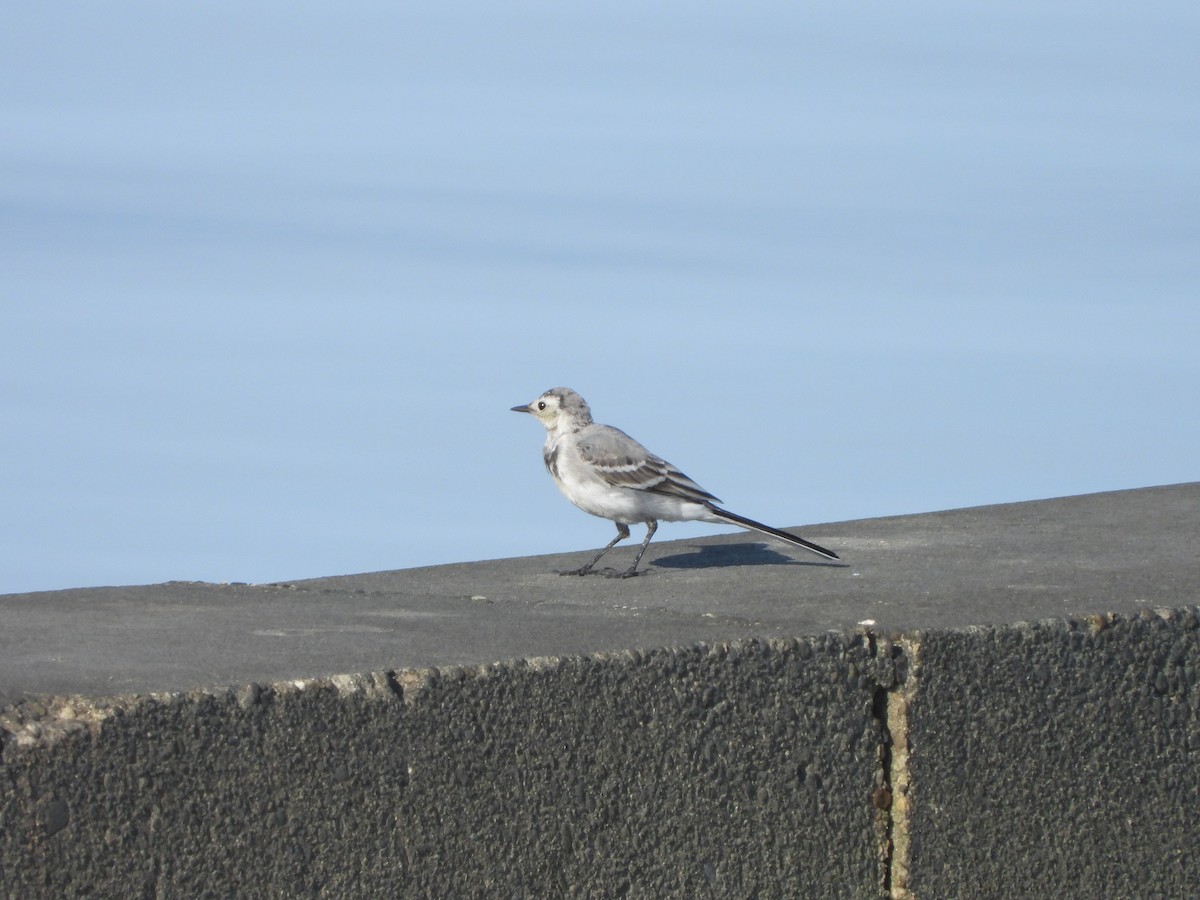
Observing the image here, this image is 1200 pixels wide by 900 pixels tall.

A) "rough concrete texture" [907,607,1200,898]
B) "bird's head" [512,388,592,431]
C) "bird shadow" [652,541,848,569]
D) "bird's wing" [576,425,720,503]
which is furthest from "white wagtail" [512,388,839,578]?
"rough concrete texture" [907,607,1200,898]

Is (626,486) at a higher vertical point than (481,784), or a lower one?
higher

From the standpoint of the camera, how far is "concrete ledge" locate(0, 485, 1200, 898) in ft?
12.3

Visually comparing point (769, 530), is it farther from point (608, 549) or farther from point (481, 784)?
point (481, 784)

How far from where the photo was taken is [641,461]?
25.6ft

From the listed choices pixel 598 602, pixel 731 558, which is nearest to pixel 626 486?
pixel 731 558

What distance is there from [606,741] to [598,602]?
141 centimetres

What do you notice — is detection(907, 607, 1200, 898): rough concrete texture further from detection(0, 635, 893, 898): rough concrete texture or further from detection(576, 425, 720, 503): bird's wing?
detection(576, 425, 720, 503): bird's wing

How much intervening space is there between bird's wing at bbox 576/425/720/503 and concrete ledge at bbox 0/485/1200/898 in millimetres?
1785

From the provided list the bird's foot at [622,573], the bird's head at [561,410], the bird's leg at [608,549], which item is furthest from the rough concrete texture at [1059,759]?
the bird's head at [561,410]

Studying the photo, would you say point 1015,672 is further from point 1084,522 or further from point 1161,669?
point 1084,522

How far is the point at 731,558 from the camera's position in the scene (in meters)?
7.31

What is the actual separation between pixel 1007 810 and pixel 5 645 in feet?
9.31

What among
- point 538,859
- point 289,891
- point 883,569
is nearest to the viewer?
point 289,891

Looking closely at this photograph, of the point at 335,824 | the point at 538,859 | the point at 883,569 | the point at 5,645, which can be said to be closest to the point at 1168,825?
the point at 883,569
